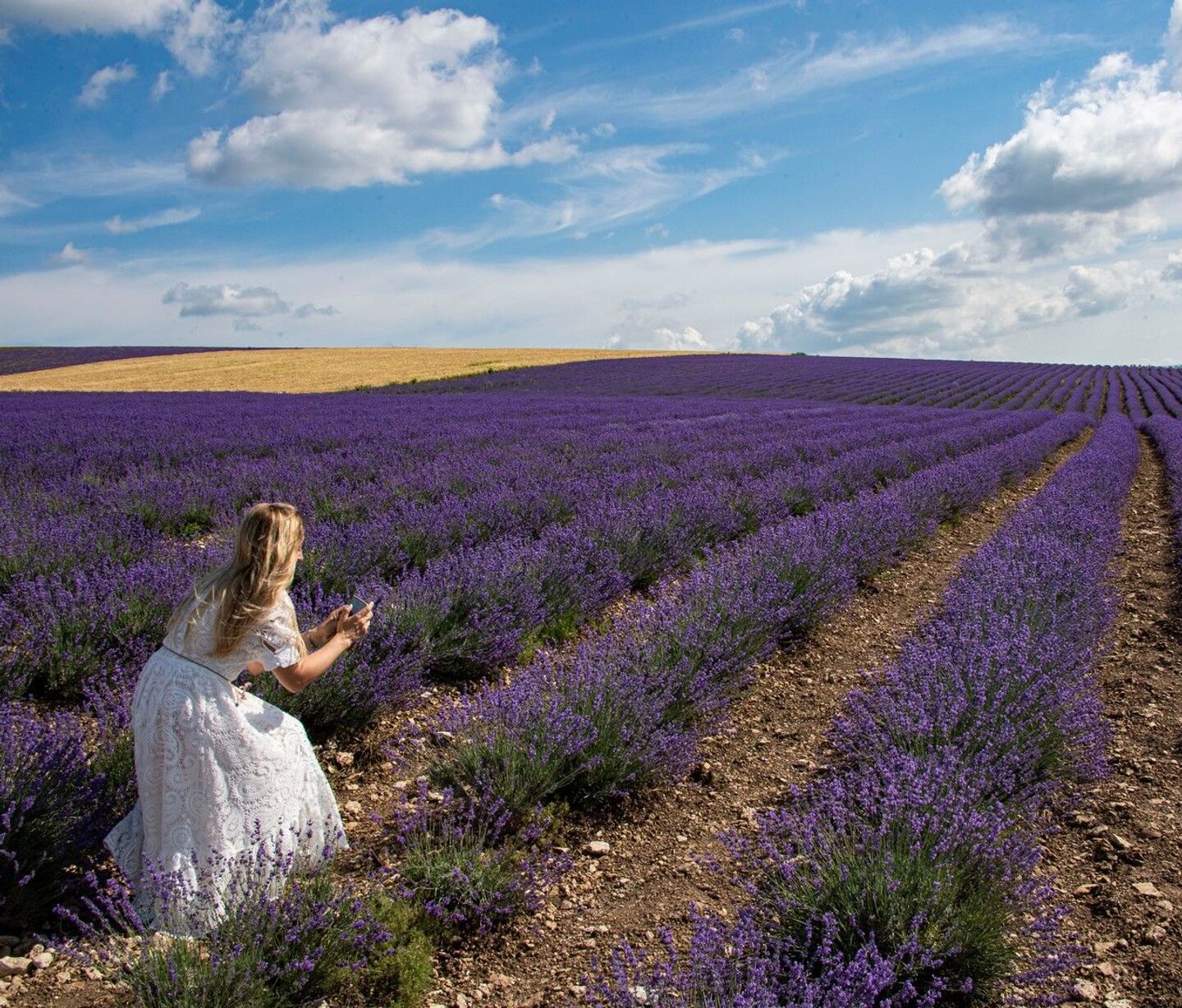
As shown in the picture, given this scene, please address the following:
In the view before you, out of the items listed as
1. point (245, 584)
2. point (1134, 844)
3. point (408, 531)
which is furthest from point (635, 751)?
point (408, 531)

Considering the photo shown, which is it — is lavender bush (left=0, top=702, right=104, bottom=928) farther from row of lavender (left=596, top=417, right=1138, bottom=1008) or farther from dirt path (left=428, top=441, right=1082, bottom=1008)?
row of lavender (left=596, top=417, right=1138, bottom=1008)

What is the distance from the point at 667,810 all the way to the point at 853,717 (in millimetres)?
983

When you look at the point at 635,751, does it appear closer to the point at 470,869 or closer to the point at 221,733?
the point at 470,869

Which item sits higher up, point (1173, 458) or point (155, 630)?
point (1173, 458)

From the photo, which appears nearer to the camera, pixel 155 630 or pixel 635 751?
pixel 635 751

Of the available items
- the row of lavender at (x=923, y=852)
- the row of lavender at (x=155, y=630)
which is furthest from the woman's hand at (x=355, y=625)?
the row of lavender at (x=923, y=852)

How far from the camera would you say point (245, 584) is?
6.94 ft

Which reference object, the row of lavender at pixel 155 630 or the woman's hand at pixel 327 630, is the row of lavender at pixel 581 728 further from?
the woman's hand at pixel 327 630

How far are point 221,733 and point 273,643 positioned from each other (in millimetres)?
267

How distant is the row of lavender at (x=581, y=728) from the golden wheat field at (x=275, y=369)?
23334 millimetres

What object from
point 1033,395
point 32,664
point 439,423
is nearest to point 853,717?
point 32,664

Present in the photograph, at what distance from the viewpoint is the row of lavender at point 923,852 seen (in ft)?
5.79

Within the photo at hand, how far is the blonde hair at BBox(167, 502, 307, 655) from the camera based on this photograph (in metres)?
2.10

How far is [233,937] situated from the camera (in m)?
1.78
